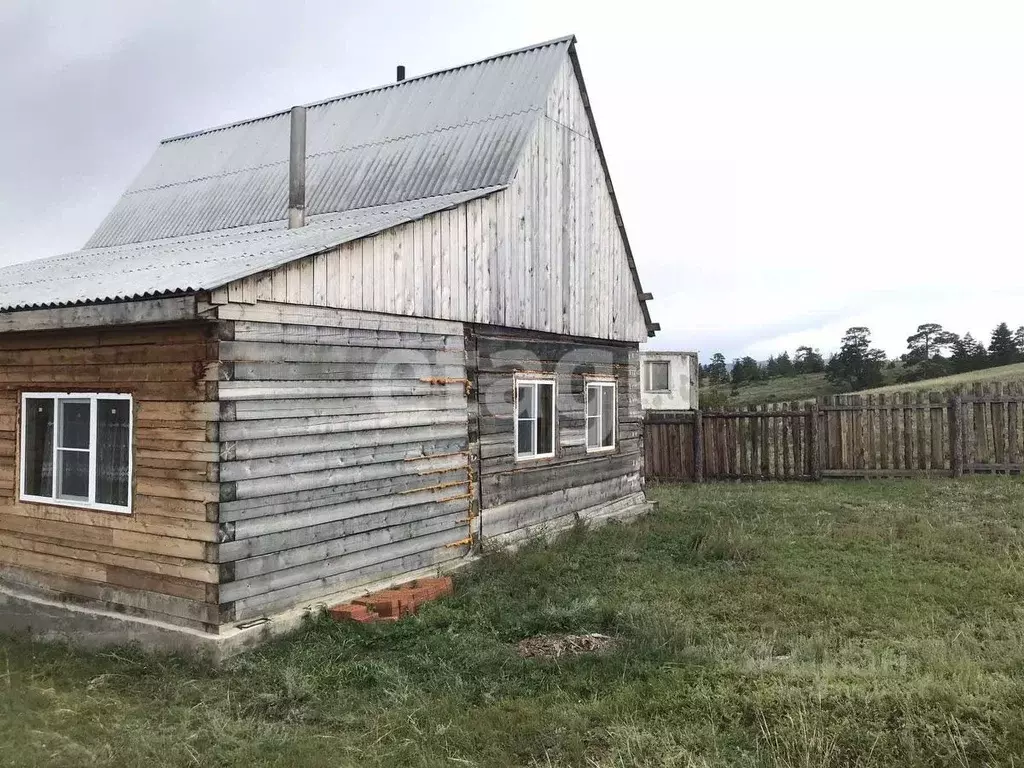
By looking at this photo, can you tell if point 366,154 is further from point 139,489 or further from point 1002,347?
point 1002,347

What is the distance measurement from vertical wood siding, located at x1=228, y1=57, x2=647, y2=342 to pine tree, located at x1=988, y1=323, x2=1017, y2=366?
149 feet

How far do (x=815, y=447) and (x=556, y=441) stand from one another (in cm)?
959

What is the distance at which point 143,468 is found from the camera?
782cm

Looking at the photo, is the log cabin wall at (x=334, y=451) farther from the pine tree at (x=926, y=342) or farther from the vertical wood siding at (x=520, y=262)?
the pine tree at (x=926, y=342)

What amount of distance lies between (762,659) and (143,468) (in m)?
5.82

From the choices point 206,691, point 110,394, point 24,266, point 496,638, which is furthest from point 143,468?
point 24,266

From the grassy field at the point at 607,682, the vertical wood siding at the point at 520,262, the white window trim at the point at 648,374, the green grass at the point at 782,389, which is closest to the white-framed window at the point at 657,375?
the white window trim at the point at 648,374

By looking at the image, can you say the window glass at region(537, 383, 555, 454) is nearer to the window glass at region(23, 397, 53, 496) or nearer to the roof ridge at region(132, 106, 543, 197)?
the roof ridge at region(132, 106, 543, 197)

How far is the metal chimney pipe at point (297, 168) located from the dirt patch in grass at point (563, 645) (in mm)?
7301

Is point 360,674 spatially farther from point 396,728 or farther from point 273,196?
point 273,196

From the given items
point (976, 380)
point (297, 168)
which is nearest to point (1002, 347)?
point (976, 380)

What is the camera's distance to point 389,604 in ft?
27.2

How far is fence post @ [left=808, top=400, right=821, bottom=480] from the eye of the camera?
1967 cm

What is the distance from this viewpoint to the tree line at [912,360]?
2094 inches
